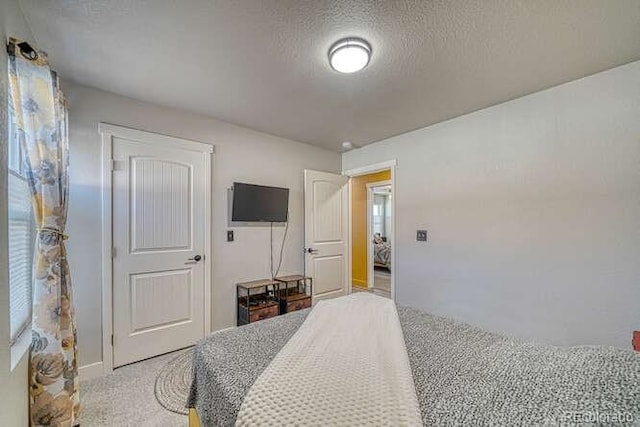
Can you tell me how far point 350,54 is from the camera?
5.43 feet

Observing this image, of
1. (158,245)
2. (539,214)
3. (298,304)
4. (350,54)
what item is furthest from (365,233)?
(350,54)

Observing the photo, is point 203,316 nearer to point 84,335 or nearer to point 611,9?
point 84,335

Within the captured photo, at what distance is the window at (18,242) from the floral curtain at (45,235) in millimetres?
77

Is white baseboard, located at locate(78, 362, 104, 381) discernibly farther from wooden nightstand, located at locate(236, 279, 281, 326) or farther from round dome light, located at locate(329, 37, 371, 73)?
round dome light, located at locate(329, 37, 371, 73)

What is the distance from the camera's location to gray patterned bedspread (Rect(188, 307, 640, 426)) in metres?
0.76

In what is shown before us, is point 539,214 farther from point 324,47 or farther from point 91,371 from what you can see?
point 91,371

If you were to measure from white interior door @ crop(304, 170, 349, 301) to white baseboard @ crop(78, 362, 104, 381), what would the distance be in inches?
86.1

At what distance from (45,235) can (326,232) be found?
9.33 feet

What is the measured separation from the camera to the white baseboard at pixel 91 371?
2.09m

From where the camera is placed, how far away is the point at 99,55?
1.75 metres

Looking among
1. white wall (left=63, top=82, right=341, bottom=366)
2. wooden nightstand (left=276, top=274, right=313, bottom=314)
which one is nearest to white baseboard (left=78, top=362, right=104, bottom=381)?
white wall (left=63, top=82, right=341, bottom=366)

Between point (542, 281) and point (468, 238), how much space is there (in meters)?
0.66

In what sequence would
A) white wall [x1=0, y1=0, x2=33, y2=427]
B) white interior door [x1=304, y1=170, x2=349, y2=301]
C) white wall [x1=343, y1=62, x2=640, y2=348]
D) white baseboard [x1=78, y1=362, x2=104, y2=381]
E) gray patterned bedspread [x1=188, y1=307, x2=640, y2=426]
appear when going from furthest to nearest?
white interior door [x1=304, y1=170, x2=349, y2=301]
white baseboard [x1=78, y1=362, x2=104, y2=381]
white wall [x1=343, y1=62, x2=640, y2=348]
white wall [x1=0, y1=0, x2=33, y2=427]
gray patterned bedspread [x1=188, y1=307, x2=640, y2=426]

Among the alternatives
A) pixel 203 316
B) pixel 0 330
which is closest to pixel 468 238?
A: pixel 203 316
